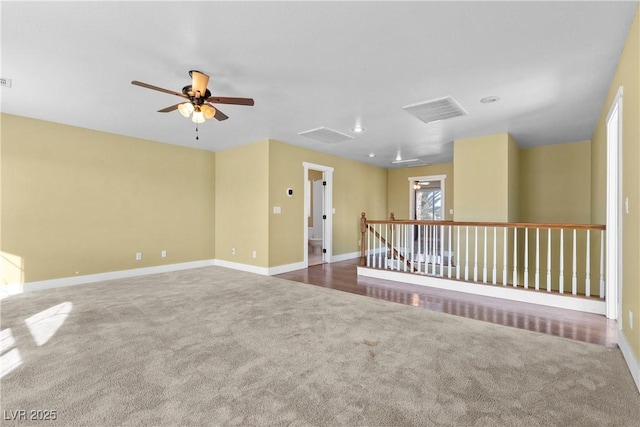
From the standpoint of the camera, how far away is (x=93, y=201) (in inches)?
198

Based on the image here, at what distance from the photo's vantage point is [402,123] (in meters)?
4.67

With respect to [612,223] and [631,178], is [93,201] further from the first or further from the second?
[612,223]

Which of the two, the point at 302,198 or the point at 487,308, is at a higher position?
the point at 302,198

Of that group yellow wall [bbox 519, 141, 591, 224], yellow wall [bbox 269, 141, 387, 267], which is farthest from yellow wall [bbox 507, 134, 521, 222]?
yellow wall [bbox 269, 141, 387, 267]

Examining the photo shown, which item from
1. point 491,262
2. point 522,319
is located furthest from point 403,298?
point 491,262

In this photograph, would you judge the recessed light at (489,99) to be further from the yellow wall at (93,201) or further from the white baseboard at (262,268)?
the yellow wall at (93,201)

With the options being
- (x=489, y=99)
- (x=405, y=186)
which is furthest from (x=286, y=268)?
(x=405, y=186)

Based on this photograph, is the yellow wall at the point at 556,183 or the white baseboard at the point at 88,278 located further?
the yellow wall at the point at 556,183

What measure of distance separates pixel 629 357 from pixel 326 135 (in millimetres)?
4481

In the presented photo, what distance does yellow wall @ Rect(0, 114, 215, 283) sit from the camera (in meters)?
4.34

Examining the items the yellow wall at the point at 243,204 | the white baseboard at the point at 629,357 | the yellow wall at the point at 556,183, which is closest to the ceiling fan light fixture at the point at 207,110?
the yellow wall at the point at 243,204

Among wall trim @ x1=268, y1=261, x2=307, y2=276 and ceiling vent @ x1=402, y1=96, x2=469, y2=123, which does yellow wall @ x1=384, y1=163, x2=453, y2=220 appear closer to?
wall trim @ x1=268, y1=261, x2=307, y2=276

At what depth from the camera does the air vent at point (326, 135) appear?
5066mm

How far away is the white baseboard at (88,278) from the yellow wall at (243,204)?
2.63 ft
